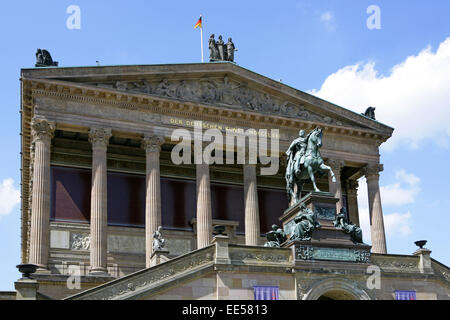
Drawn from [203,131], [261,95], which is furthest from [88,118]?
[261,95]

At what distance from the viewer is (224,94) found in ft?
153

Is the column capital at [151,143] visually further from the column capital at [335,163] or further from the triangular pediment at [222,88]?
the column capital at [335,163]

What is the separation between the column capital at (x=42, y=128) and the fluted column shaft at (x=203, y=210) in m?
10.2

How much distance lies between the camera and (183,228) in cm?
4647

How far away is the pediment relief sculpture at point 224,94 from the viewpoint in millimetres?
44181

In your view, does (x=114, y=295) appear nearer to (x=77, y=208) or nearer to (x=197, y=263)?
(x=197, y=263)

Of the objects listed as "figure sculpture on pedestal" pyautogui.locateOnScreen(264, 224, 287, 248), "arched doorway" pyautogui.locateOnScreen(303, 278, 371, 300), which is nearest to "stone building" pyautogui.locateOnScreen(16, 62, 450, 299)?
"arched doorway" pyautogui.locateOnScreen(303, 278, 371, 300)

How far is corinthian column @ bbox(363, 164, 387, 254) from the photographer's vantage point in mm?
47125

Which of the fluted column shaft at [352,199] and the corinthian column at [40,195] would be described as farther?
the fluted column shaft at [352,199]

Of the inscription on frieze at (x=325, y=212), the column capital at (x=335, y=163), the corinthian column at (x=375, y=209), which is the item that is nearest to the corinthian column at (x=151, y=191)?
the column capital at (x=335, y=163)

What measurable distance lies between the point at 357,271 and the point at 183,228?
22.0 m

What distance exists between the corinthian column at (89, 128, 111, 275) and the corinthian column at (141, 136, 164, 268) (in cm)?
267

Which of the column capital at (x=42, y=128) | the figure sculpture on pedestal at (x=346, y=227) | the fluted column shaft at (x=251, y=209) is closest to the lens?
the figure sculpture on pedestal at (x=346, y=227)
